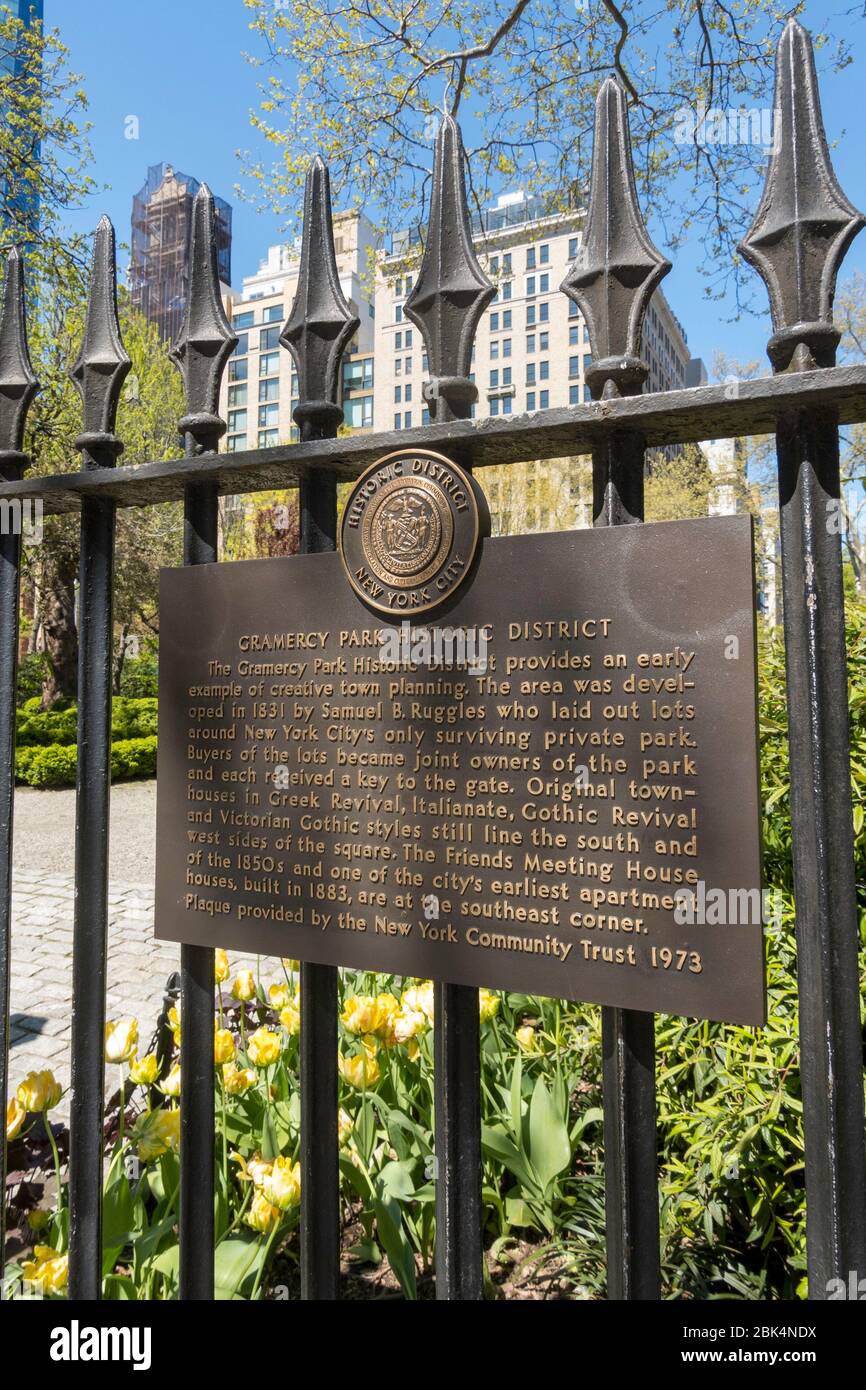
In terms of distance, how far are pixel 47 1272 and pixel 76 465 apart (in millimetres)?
14080

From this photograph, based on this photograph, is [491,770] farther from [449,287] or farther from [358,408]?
[358,408]

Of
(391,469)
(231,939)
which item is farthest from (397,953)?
(391,469)

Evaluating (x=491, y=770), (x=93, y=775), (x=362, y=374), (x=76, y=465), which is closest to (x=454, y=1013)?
(x=491, y=770)

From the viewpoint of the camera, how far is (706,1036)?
90.9 inches

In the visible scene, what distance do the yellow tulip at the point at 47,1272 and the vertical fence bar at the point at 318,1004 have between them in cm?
66

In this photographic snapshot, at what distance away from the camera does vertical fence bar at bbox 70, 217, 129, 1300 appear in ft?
5.51

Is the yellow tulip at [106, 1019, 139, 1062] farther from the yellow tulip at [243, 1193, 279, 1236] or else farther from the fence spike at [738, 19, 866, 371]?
the fence spike at [738, 19, 866, 371]

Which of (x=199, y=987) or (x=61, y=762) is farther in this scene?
(x=61, y=762)

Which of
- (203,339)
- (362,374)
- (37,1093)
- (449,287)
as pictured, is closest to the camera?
(449,287)

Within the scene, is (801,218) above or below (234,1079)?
above

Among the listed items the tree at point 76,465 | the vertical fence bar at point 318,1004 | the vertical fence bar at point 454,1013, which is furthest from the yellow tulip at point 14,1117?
the tree at point 76,465

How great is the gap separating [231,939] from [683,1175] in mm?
1522

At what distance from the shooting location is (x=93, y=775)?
175 centimetres

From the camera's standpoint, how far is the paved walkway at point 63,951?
448 centimetres
